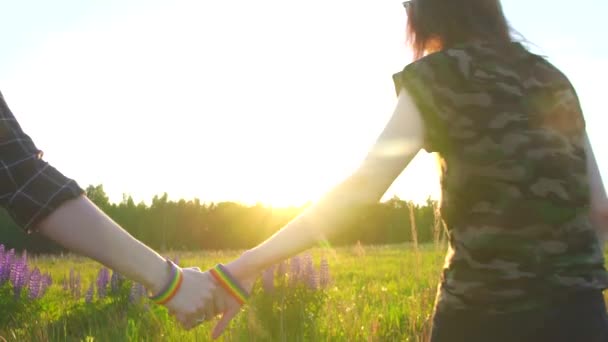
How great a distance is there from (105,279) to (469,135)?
3616mm

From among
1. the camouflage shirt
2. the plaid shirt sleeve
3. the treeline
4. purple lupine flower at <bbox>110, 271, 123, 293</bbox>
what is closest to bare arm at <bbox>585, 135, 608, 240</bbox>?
the camouflage shirt

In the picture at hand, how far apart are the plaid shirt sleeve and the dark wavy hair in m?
1.38

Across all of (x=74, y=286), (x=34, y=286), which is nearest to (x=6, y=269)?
(x=34, y=286)

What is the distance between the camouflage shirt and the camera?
1.84 m

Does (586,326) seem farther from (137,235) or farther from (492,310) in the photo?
(137,235)

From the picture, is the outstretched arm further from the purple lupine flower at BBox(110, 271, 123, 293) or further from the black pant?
the purple lupine flower at BBox(110, 271, 123, 293)

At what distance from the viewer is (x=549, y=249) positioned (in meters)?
1.84

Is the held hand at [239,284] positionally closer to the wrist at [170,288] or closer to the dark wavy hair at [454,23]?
the wrist at [170,288]

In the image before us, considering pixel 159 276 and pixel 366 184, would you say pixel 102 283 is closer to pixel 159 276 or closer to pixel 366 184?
pixel 159 276

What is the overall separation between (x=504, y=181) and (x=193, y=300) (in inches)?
58.3

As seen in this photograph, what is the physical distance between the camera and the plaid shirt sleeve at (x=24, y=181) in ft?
6.61

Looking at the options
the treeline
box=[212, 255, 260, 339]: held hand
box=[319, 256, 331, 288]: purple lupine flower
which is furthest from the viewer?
the treeline

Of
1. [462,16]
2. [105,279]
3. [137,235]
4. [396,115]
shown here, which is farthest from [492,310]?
[137,235]

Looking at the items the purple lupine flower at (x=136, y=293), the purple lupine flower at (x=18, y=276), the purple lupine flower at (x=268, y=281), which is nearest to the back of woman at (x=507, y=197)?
the purple lupine flower at (x=268, y=281)
